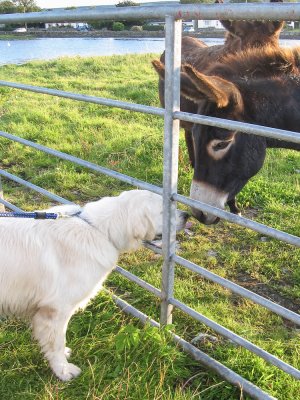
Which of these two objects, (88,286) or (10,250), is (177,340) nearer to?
(88,286)

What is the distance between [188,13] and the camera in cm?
206

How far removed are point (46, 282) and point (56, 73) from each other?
12973mm

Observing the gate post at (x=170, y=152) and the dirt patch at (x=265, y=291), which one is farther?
the dirt patch at (x=265, y=291)

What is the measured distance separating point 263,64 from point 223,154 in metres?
0.73

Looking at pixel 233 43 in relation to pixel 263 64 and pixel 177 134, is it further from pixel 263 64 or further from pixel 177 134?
pixel 177 134

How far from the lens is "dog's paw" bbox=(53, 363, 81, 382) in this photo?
2.56m

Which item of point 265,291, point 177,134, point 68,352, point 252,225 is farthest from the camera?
point 265,291

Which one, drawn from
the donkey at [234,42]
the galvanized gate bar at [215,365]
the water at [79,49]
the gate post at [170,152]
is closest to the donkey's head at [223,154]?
the gate post at [170,152]

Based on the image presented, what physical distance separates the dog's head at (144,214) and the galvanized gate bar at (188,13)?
1008 millimetres

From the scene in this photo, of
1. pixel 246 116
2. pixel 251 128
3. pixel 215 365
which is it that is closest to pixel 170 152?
pixel 251 128

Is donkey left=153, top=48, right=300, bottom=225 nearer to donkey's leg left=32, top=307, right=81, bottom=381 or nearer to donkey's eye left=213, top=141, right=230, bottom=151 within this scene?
donkey's eye left=213, top=141, right=230, bottom=151

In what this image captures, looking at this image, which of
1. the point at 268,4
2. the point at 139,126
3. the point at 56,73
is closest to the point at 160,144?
the point at 139,126

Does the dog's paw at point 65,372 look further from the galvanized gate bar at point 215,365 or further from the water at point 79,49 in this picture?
the water at point 79,49

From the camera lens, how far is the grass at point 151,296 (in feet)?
8.16
